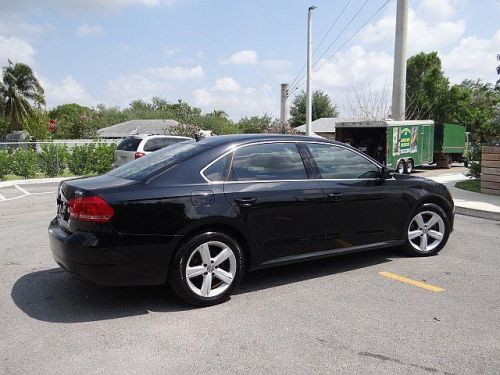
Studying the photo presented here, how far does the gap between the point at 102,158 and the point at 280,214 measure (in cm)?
1738

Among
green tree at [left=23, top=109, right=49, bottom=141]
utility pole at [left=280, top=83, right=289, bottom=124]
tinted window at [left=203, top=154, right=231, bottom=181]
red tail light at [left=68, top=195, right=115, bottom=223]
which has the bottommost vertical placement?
red tail light at [left=68, top=195, right=115, bottom=223]

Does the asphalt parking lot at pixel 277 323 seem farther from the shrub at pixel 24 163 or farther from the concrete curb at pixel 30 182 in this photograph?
the shrub at pixel 24 163

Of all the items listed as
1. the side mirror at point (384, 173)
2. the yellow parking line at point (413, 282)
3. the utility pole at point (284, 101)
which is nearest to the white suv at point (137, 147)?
the side mirror at point (384, 173)

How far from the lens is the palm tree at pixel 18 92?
4916 cm

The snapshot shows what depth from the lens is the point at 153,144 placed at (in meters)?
15.3

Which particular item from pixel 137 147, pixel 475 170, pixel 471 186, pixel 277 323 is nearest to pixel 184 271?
pixel 277 323

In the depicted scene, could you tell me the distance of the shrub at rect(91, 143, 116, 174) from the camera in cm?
2053

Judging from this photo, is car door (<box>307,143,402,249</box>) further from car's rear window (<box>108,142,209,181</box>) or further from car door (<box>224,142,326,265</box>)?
car's rear window (<box>108,142,209,181</box>)

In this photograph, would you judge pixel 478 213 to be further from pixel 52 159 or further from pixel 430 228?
pixel 52 159

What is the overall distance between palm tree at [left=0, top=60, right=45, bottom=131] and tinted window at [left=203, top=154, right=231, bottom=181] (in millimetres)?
51219

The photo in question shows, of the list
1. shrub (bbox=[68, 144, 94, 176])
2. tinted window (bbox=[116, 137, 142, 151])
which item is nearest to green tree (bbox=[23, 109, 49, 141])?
shrub (bbox=[68, 144, 94, 176])

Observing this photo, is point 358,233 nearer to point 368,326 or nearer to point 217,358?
point 368,326

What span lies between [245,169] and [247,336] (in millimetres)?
1686

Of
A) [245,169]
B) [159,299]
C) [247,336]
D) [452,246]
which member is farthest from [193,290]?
[452,246]
